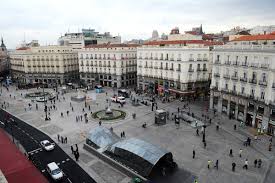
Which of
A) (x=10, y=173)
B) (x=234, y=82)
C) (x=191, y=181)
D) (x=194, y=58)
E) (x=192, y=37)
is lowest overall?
Result: (x=191, y=181)

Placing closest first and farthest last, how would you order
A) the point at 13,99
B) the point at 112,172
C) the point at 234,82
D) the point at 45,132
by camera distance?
the point at 112,172
the point at 45,132
the point at 234,82
the point at 13,99

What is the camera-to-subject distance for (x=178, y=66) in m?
62.2

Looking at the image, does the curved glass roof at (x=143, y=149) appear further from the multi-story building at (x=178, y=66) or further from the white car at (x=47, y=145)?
the multi-story building at (x=178, y=66)

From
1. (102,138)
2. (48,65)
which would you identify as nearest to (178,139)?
(102,138)

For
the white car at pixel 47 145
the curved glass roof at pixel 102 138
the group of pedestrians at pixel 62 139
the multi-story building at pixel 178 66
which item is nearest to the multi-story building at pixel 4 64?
the multi-story building at pixel 178 66

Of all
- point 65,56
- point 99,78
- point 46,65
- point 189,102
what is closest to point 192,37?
point 189,102

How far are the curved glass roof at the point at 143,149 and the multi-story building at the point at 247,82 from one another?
23.3 meters

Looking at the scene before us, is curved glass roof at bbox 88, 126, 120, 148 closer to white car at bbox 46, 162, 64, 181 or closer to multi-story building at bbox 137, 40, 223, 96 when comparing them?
white car at bbox 46, 162, 64, 181

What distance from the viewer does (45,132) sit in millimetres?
42531

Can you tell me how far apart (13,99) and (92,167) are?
49.5m

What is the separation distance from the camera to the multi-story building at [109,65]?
264 ft

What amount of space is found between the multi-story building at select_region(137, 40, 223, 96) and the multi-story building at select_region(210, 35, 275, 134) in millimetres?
9836

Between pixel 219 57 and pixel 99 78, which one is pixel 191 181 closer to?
pixel 219 57

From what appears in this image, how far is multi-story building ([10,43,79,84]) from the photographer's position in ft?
296
